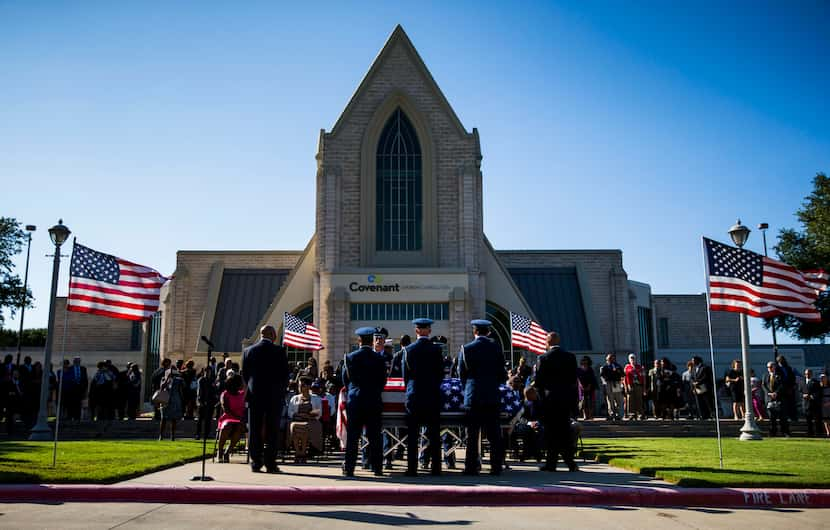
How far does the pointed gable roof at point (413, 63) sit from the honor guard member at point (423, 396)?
26.1m

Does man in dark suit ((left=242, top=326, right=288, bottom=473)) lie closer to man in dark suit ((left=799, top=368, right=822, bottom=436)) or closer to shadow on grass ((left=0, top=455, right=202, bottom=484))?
shadow on grass ((left=0, top=455, right=202, bottom=484))

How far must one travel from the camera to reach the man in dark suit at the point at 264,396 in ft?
34.6

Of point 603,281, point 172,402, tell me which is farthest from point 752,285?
point 603,281

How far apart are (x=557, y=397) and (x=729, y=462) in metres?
3.12

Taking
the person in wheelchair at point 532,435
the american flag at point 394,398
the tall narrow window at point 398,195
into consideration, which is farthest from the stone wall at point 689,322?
the american flag at point 394,398

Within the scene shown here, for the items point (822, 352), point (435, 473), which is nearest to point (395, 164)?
point (435, 473)

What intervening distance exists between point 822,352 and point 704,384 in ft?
137

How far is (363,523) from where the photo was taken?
6.74 m

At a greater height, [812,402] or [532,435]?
[812,402]

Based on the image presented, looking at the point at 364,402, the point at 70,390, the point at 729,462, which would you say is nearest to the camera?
the point at 364,402

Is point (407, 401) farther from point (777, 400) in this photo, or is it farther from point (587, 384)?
point (777, 400)

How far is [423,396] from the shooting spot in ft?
33.6

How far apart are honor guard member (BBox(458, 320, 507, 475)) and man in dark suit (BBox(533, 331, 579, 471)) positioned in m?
0.76

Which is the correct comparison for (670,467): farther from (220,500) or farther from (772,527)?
(220,500)
